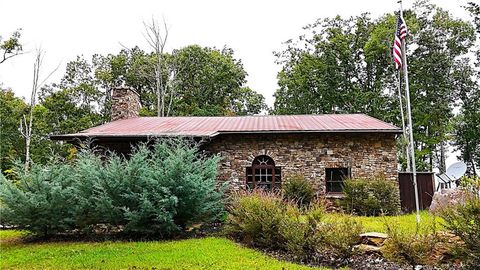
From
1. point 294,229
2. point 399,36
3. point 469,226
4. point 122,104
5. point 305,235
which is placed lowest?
point 305,235

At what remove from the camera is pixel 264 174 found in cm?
1388

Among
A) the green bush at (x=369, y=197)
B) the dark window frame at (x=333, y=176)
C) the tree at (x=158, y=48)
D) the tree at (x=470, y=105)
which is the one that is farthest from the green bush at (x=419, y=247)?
the tree at (x=158, y=48)

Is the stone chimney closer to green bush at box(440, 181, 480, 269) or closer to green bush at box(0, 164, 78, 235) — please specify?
green bush at box(0, 164, 78, 235)

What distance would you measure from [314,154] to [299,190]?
1.43 meters

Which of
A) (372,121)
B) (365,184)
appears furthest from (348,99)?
(365,184)

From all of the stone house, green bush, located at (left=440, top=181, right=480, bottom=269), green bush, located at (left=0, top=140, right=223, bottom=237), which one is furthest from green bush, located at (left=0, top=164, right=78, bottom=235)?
green bush, located at (left=440, top=181, right=480, bottom=269)

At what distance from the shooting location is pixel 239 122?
15.8m

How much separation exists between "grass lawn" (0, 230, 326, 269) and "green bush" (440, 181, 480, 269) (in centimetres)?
236

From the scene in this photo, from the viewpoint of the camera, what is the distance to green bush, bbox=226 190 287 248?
809cm

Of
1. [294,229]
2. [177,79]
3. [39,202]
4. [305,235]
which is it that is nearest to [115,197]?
[39,202]

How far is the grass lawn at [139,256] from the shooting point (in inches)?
A: 267

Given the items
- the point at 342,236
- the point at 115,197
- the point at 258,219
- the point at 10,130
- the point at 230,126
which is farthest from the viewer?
the point at 10,130

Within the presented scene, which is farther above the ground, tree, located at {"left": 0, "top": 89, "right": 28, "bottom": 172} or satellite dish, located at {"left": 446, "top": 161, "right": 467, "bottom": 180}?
tree, located at {"left": 0, "top": 89, "right": 28, "bottom": 172}

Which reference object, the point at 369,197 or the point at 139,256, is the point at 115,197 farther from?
the point at 369,197
